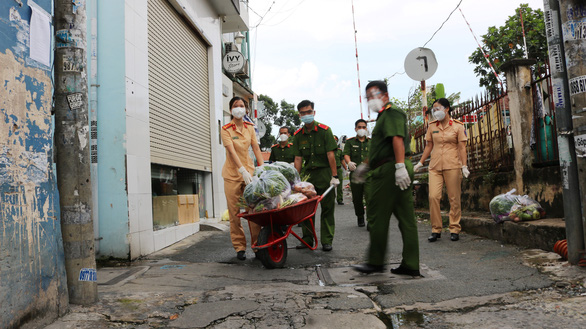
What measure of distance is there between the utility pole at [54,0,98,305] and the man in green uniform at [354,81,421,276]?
7.67 ft

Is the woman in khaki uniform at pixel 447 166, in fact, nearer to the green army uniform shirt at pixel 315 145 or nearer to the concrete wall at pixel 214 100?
the green army uniform shirt at pixel 315 145

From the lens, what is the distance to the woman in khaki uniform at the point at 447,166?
231 inches

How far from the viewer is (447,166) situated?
5.89m

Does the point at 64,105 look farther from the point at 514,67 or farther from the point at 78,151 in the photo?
the point at 514,67

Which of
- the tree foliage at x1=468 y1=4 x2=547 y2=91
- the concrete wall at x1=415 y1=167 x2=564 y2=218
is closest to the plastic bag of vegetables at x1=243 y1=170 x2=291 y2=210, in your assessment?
the concrete wall at x1=415 y1=167 x2=564 y2=218

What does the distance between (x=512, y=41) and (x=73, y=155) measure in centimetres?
2099

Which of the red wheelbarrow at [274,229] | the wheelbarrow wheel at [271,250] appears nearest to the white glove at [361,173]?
the red wheelbarrow at [274,229]

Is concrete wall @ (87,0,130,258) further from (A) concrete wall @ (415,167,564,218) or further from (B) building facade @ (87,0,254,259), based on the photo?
(A) concrete wall @ (415,167,564,218)

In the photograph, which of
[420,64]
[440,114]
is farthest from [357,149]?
[440,114]

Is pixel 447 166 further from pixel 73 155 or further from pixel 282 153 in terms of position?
pixel 73 155

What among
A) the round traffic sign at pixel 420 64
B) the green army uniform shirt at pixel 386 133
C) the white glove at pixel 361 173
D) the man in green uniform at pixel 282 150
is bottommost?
the white glove at pixel 361 173

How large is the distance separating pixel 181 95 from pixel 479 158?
5.51m

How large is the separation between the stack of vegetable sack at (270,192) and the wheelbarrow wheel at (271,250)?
0.27 m

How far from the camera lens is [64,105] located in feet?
10.0
